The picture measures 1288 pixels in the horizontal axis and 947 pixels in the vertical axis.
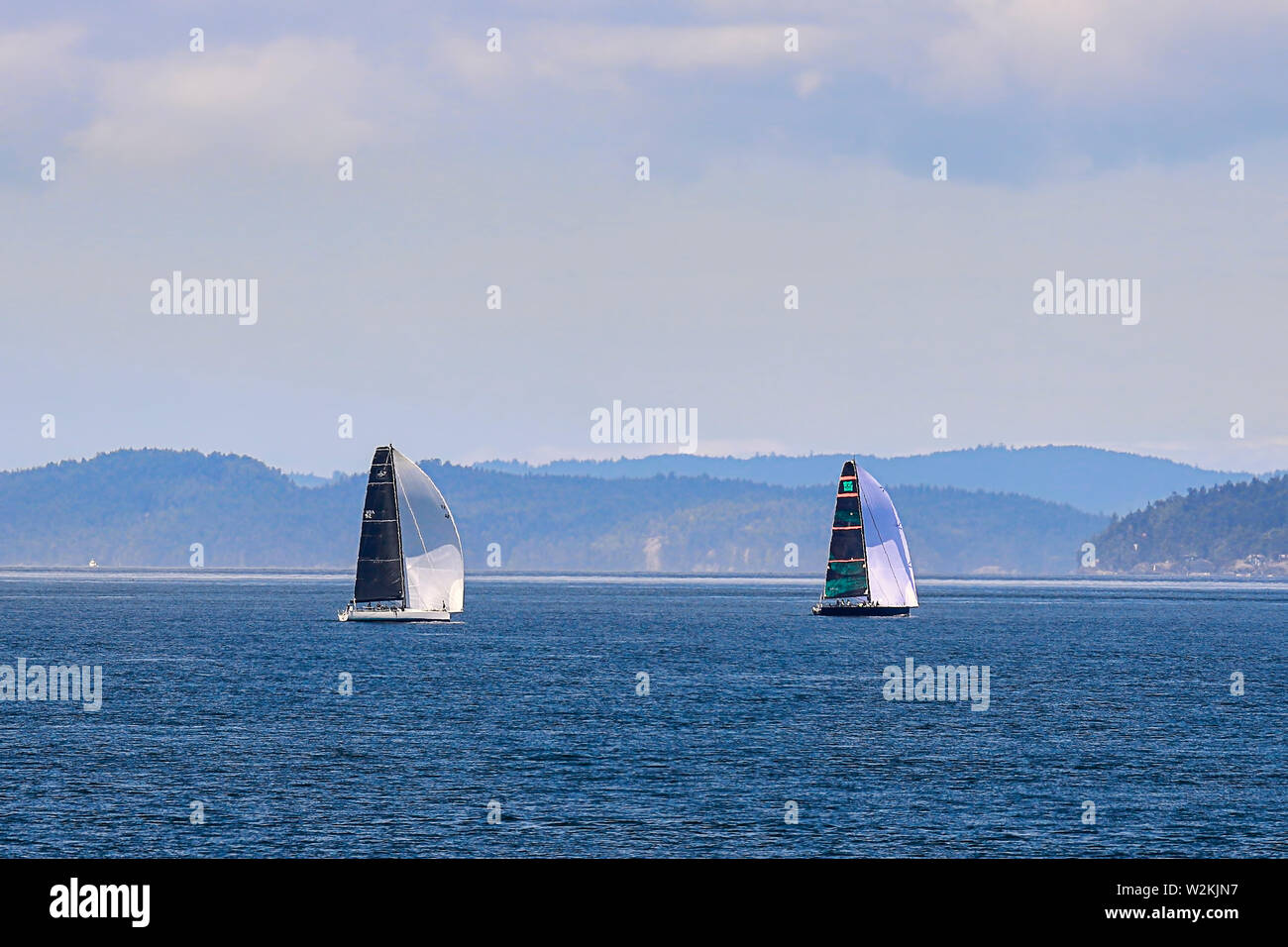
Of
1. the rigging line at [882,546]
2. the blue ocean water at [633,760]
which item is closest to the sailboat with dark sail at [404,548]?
the blue ocean water at [633,760]

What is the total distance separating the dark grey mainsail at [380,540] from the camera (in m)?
141

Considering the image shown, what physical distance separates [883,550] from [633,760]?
330 feet

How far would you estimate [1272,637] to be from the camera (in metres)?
175

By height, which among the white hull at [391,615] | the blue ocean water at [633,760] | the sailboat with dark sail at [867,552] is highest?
the sailboat with dark sail at [867,552]

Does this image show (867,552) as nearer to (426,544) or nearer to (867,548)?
(867,548)

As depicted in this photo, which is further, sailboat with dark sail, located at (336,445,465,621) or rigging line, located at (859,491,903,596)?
rigging line, located at (859,491,903,596)

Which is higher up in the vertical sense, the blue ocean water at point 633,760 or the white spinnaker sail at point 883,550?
the white spinnaker sail at point 883,550

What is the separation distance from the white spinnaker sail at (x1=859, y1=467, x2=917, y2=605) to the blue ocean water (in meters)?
28.8

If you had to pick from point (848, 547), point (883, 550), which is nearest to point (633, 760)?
point (848, 547)

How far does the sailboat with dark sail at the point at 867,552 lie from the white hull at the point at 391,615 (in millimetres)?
39901

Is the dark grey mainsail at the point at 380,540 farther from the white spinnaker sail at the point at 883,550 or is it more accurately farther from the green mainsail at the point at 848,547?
the white spinnaker sail at the point at 883,550

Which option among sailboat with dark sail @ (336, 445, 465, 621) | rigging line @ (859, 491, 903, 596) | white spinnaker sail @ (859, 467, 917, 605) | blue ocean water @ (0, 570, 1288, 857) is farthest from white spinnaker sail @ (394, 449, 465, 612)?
rigging line @ (859, 491, 903, 596)

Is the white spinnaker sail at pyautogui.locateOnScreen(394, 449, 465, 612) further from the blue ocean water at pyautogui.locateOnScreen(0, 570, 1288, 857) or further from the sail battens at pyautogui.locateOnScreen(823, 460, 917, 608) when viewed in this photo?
the sail battens at pyautogui.locateOnScreen(823, 460, 917, 608)

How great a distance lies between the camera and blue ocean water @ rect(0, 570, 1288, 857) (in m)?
47.5
